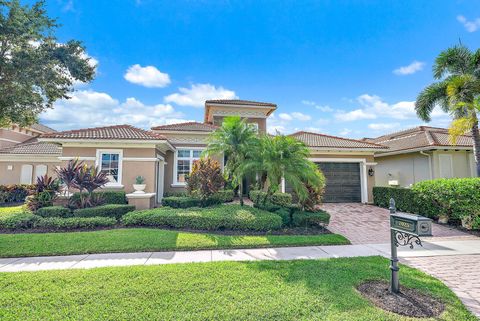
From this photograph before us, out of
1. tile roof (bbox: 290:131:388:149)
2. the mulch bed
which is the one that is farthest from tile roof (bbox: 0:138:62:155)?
the mulch bed

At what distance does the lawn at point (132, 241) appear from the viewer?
647cm

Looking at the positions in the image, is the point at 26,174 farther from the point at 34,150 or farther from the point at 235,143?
the point at 235,143

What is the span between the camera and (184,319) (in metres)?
3.22

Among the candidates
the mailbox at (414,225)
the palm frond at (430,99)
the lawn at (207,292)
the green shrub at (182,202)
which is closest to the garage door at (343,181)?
the palm frond at (430,99)

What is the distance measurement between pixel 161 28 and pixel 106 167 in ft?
27.1

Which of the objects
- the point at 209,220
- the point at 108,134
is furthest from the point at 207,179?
the point at 108,134

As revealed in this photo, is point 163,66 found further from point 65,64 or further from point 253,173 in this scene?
point 253,173

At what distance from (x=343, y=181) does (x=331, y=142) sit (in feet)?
9.81

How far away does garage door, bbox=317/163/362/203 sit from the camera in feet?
52.1

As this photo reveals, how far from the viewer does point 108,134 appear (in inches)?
498

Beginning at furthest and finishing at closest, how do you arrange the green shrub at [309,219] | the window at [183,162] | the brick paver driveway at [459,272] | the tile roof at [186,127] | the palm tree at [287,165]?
the tile roof at [186,127] → the window at [183,162] → the palm tree at [287,165] → the green shrub at [309,219] → the brick paver driveway at [459,272]

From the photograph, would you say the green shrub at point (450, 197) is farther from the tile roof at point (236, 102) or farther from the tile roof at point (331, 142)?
the tile roof at point (236, 102)

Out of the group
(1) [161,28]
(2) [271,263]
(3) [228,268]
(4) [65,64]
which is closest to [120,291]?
(3) [228,268]

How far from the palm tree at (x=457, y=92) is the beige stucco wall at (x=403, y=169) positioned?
3.36m
